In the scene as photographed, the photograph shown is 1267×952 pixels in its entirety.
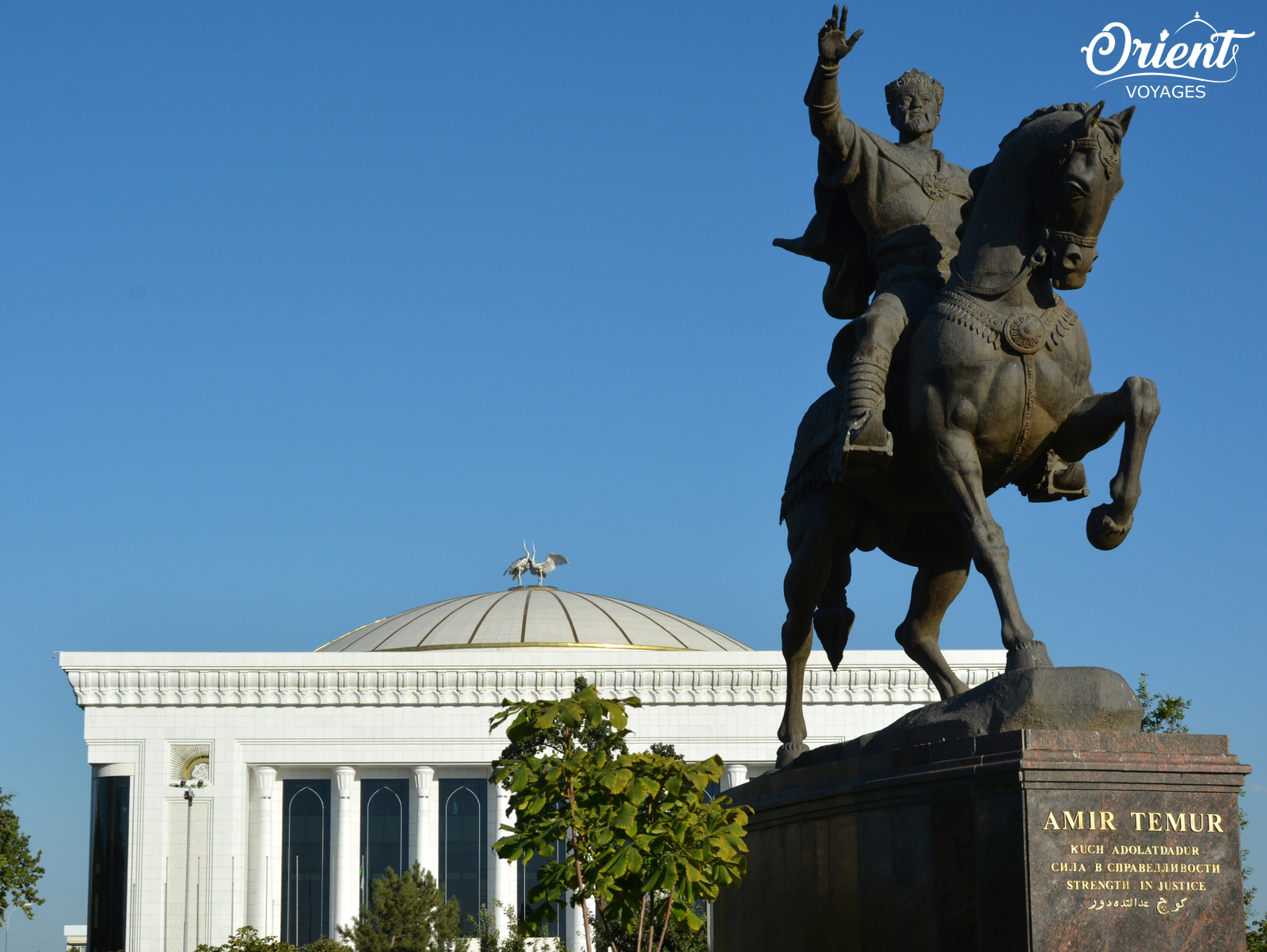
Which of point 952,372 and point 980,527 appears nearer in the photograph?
point 980,527

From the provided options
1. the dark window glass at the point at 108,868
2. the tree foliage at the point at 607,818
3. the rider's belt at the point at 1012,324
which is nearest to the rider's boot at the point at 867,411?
the rider's belt at the point at 1012,324

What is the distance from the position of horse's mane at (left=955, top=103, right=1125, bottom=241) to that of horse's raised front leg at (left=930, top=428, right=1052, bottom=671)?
1298 millimetres

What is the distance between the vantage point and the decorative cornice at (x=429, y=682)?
6156 centimetres

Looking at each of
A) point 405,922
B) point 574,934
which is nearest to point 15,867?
point 405,922

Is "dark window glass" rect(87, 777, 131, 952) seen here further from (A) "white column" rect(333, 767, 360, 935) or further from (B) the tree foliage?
(B) the tree foliage

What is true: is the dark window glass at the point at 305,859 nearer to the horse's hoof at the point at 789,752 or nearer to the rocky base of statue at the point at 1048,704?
the horse's hoof at the point at 789,752

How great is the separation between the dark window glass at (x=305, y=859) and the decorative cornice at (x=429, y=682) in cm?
419

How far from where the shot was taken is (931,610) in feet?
33.6

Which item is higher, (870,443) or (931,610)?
(870,443)

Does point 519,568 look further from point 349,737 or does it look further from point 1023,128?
point 1023,128

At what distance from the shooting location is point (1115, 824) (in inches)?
286

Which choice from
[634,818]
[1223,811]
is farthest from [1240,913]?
[634,818]

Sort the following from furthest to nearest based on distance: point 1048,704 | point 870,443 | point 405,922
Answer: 1. point 405,922
2. point 870,443
3. point 1048,704

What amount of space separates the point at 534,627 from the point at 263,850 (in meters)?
14.5
